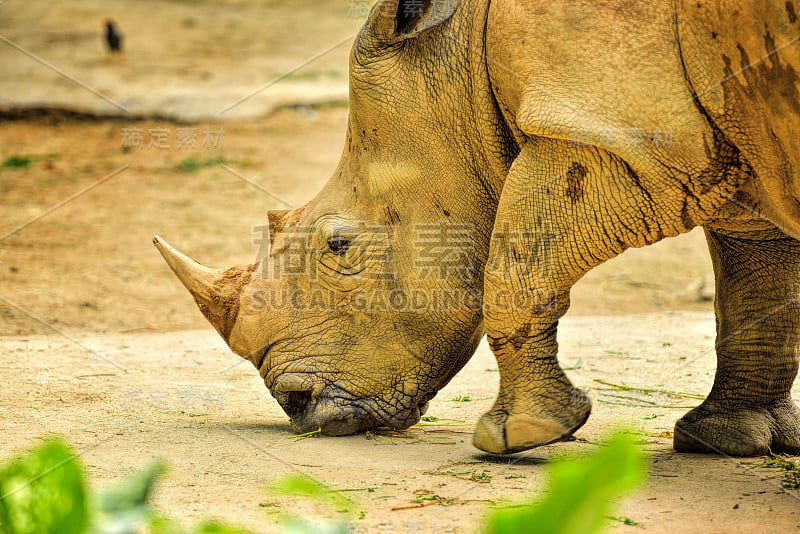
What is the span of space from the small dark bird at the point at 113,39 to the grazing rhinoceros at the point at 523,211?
12.6 m

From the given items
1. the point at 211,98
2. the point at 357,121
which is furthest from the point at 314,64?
the point at 357,121

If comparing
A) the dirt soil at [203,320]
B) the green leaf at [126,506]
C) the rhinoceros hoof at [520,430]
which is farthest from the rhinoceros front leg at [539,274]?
the green leaf at [126,506]

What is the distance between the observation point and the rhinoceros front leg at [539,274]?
3723mm

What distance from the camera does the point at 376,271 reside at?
14.1ft

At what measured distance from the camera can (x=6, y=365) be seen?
5633 mm

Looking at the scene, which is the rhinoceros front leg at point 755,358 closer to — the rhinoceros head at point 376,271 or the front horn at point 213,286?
the rhinoceros head at point 376,271

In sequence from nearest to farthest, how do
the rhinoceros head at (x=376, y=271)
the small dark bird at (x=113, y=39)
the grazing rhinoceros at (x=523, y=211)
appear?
the grazing rhinoceros at (x=523, y=211) < the rhinoceros head at (x=376, y=271) < the small dark bird at (x=113, y=39)

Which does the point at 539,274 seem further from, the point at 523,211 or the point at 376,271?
the point at 376,271

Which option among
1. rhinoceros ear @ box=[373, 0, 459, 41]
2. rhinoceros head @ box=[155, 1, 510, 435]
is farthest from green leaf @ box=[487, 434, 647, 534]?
rhinoceros ear @ box=[373, 0, 459, 41]

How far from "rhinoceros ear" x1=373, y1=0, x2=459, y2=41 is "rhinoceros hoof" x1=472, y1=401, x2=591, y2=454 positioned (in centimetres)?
150

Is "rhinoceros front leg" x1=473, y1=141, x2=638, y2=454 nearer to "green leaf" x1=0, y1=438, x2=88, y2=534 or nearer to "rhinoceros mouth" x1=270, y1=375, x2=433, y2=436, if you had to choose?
"rhinoceros mouth" x1=270, y1=375, x2=433, y2=436

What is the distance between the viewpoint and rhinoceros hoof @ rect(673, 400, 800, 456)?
4.35 meters

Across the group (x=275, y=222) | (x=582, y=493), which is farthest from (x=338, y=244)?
(x=582, y=493)

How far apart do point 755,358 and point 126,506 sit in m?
3.23
